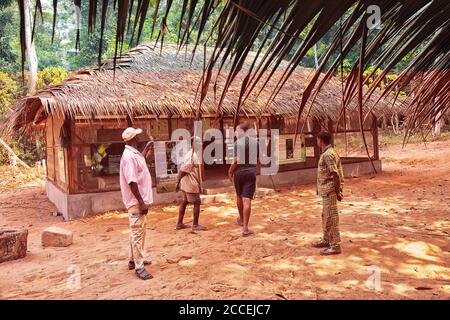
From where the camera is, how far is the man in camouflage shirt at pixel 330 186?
4.85 m

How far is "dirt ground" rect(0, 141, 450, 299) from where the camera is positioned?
4129 millimetres

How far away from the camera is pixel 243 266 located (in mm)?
4832

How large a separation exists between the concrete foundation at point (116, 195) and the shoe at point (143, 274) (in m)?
4.61

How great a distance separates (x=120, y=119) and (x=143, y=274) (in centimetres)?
537

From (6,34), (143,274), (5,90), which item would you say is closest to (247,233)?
(143,274)

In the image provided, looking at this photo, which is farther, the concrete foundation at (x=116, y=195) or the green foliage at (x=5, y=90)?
the green foliage at (x=5, y=90)

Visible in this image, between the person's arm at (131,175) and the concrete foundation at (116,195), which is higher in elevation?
the person's arm at (131,175)

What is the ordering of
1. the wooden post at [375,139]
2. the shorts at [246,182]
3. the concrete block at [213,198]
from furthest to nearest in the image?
1. the wooden post at [375,139]
2. the concrete block at [213,198]
3. the shorts at [246,182]

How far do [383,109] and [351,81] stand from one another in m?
12.0

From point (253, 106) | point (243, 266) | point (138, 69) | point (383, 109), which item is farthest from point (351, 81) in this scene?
point (383, 109)

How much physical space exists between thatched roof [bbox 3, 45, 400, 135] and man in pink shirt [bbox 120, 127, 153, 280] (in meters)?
2.74

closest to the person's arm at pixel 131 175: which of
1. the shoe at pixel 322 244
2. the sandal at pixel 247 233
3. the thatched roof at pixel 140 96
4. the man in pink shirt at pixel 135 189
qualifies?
the man in pink shirt at pixel 135 189

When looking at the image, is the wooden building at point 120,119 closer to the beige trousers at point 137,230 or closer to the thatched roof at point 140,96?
the thatched roof at point 140,96
